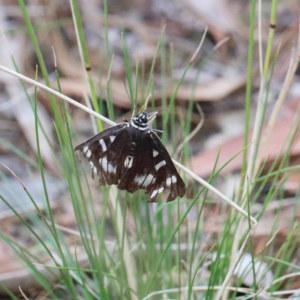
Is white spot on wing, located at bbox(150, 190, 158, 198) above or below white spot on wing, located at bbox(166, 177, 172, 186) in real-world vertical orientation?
below

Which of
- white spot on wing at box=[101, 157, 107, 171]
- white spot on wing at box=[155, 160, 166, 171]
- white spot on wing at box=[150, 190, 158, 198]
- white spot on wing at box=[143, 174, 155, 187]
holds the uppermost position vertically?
white spot on wing at box=[101, 157, 107, 171]

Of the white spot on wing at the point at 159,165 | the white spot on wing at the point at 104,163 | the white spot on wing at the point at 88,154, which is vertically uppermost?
the white spot on wing at the point at 88,154

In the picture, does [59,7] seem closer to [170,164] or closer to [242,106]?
[242,106]

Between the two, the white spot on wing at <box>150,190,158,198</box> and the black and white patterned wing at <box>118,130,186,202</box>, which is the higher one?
the black and white patterned wing at <box>118,130,186,202</box>
